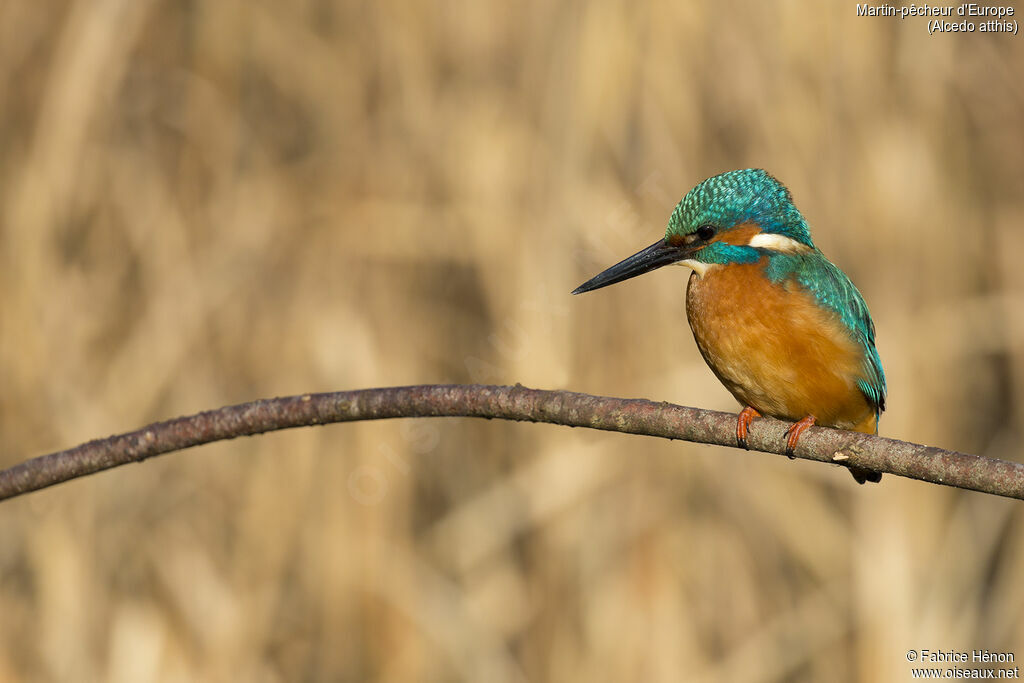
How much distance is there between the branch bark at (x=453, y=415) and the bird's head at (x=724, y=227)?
0.74 metres

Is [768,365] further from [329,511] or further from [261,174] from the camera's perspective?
[261,174]

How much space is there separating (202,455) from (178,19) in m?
1.42

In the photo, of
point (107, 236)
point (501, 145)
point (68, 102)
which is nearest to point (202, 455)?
point (107, 236)

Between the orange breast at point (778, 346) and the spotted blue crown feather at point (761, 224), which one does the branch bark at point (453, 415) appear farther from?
the spotted blue crown feather at point (761, 224)

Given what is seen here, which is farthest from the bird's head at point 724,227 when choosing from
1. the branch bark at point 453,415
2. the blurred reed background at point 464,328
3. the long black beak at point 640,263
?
the blurred reed background at point 464,328

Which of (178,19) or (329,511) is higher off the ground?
A: (178,19)

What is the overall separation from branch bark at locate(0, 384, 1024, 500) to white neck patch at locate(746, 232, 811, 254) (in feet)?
2.48

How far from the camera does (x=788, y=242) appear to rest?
6.95 ft

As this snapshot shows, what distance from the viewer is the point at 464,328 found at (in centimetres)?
345

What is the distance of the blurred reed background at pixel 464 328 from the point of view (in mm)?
3189

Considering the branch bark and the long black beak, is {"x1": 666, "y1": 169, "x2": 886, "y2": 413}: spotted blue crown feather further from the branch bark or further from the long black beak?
the branch bark

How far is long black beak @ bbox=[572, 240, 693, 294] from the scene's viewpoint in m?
2.04

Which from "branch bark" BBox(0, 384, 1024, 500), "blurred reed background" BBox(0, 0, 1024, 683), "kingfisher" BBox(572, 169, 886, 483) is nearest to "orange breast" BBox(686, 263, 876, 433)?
"kingfisher" BBox(572, 169, 886, 483)

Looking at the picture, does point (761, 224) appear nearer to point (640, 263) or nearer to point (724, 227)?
point (724, 227)
